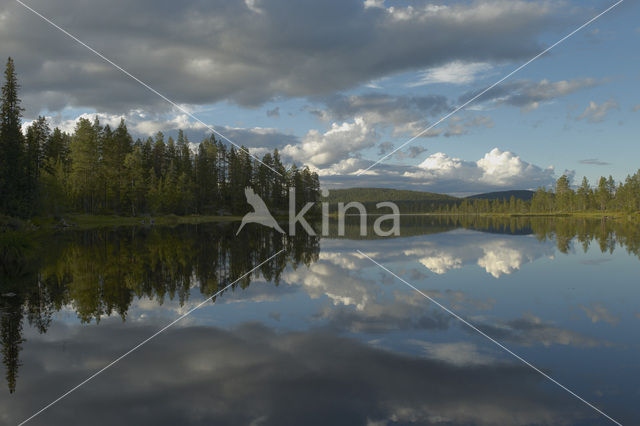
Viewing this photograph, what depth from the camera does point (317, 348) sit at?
848cm

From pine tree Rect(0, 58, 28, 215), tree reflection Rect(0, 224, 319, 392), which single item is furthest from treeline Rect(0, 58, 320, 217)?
tree reflection Rect(0, 224, 319, 392)

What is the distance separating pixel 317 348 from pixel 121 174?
74255 millimetres

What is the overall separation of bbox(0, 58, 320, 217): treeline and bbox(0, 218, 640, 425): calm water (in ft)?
117

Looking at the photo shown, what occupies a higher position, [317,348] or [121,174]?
[121,174]

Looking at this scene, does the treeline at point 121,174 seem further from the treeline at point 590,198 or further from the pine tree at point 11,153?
the treeline at point 590,198

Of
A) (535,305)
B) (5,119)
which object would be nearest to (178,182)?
(5,119)

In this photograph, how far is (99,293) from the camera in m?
13.6

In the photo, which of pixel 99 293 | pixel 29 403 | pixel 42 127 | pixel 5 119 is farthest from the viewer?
pixel 42 127

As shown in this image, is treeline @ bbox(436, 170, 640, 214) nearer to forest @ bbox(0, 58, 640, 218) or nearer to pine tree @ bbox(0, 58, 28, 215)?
forest @ bbox(0, 58, 640, 218)

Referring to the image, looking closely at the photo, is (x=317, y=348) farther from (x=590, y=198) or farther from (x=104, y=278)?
(x=590, y=198)

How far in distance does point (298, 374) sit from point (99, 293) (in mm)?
9761

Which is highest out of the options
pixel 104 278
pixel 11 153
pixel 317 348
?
pixel 11 153

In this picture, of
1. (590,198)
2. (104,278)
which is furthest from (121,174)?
(590,198)

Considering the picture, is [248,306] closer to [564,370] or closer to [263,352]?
[263,352]
